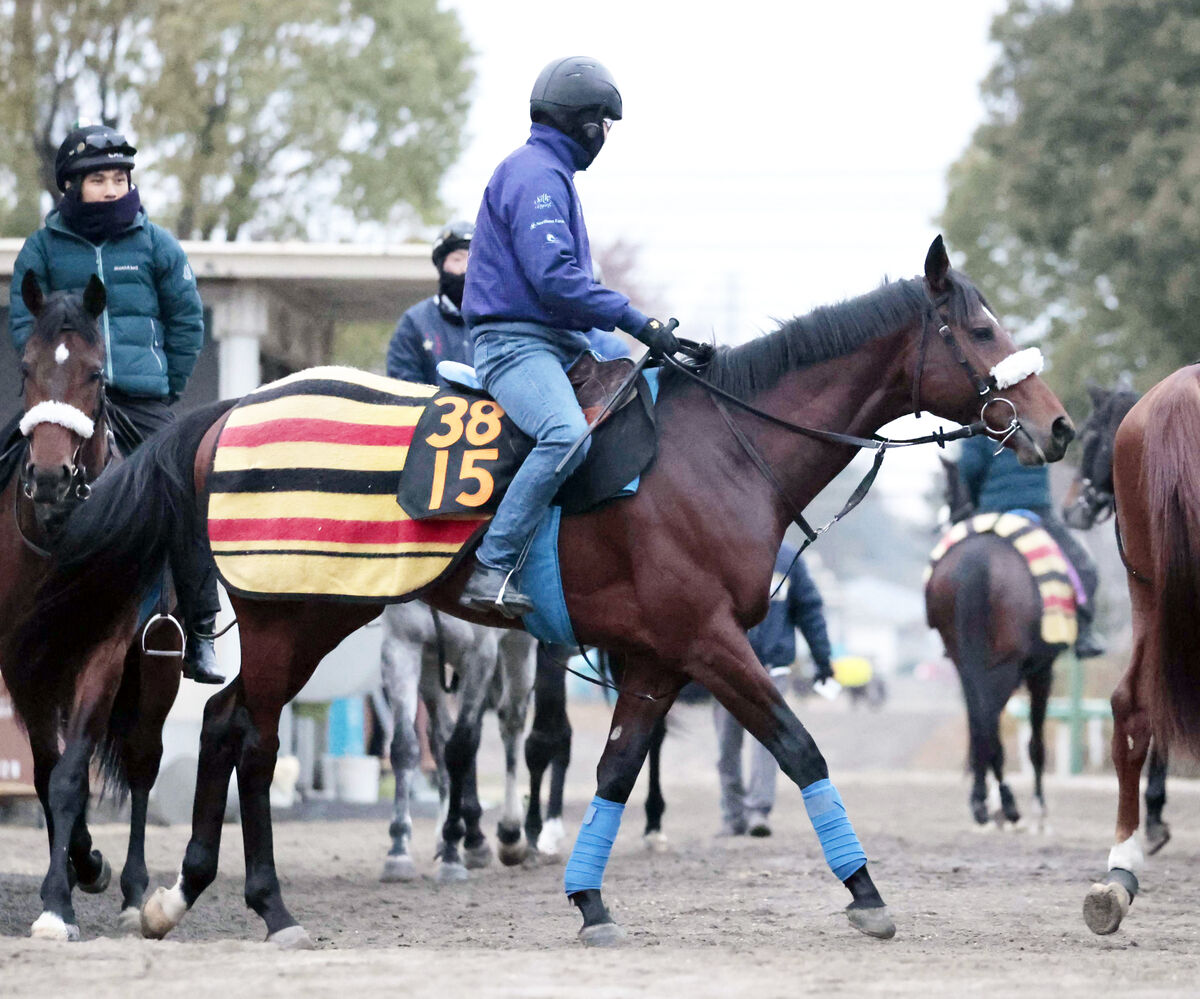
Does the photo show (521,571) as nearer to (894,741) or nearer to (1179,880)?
(1179,880)

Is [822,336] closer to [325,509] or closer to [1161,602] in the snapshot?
[1161,602]

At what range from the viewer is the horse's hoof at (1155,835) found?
9711mm

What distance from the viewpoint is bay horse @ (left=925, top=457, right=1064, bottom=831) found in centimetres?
1202

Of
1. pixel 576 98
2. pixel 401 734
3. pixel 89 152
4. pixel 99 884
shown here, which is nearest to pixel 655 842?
pixel 401 734

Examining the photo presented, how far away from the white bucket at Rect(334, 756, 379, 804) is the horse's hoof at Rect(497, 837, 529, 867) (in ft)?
16.7

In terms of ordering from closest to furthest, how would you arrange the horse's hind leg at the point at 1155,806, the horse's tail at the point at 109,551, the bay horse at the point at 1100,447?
the horse's tail at the point at 109,551 → the horse's hind leg at the point at 1155,806 → the bay horse at the point at 1100,447

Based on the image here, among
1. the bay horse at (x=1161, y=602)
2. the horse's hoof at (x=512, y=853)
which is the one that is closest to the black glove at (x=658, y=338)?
the bay horse at (x=1161, y=602)

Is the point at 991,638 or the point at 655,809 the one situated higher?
the point at 991,638

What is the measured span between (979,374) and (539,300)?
5.11ft

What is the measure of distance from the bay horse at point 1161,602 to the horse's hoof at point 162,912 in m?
3.30

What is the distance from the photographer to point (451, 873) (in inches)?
344

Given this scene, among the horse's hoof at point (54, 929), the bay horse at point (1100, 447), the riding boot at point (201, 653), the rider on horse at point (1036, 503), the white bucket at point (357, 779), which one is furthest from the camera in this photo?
the white bucket at point (357, 779)

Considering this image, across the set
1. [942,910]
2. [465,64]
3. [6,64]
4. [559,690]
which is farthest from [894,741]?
[942,910]

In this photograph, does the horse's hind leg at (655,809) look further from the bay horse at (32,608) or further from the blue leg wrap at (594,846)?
the blue leg wrap at (594,846)
